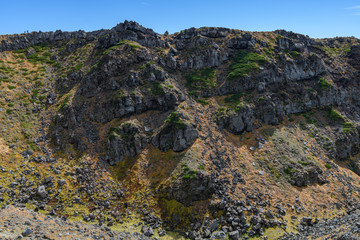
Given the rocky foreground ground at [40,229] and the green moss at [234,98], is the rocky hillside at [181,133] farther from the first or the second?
the rocky foreground ground at [40,229]

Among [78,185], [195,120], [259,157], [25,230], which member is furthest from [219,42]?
[25,230]

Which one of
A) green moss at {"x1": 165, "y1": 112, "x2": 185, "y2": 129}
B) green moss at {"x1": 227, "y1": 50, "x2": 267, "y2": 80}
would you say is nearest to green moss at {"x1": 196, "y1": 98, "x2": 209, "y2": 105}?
green moss at {"x1": 165, "y1": 112, "x2": 185, "y2": 129}

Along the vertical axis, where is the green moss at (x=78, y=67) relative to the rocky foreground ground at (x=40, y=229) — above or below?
above

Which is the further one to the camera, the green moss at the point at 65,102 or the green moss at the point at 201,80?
the green moss at the point at 201,80

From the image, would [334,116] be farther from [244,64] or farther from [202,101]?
[202,101]

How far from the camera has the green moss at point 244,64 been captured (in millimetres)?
64675

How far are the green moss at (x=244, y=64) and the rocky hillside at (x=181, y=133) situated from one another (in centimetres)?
42

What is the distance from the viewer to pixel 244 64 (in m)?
67.6

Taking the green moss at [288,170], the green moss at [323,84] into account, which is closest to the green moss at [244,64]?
the green moss at [323,84]

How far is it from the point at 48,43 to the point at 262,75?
2856 inches

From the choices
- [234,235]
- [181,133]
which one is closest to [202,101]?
[181,133]

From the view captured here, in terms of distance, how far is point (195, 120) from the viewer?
51.8 m

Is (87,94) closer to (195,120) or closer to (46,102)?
(46,102)

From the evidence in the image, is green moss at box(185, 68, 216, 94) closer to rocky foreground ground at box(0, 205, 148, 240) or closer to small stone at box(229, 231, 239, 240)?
small stone at box(229, 231, 239, 240)
